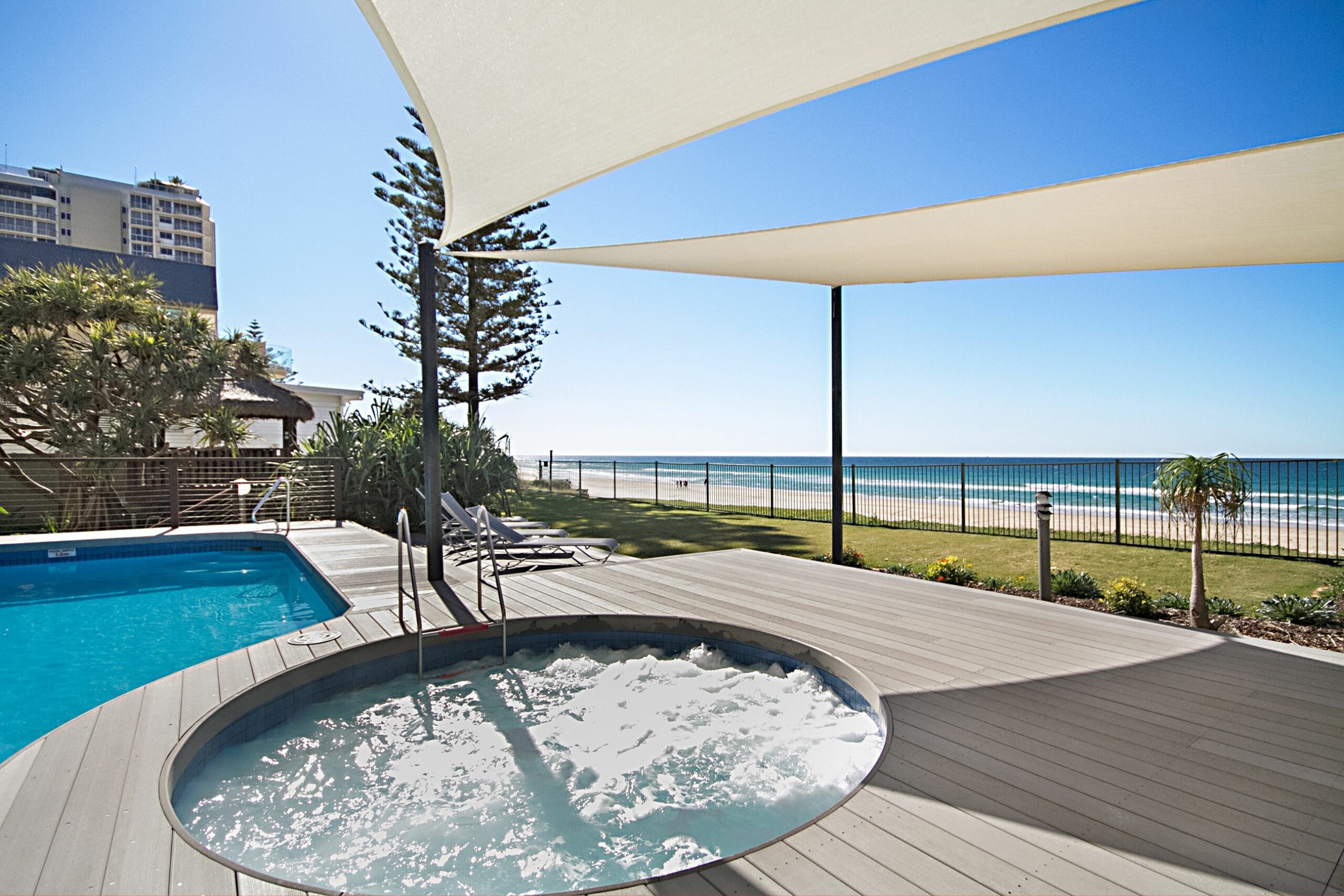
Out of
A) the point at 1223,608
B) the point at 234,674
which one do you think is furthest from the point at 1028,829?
the point at 1223,608

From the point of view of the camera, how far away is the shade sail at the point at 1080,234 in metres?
2.52

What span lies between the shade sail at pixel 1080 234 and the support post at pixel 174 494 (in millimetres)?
6345

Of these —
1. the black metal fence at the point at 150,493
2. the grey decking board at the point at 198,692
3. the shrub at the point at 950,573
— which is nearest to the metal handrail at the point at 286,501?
the black metal fence at the point at 150,493

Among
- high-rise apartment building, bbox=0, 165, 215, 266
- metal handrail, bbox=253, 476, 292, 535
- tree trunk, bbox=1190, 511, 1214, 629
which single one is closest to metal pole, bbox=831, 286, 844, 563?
tree trunk, bbox=1190, 511, 1214, 629

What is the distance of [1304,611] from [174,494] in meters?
10.9

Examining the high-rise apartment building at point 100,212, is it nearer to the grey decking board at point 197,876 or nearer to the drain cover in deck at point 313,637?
the drain cover in deck at point 313,637

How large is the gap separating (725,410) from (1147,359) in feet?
59.4

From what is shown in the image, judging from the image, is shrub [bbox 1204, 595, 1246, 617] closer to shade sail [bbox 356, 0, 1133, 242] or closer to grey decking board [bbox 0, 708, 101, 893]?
shade sail [bbox 356, 0, 1133, 242]

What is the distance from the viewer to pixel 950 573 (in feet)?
16.5

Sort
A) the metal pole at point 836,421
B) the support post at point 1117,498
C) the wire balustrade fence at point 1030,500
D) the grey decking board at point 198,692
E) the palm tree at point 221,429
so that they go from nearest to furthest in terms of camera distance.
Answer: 1. the grey decking board at point 198,692
2. the metal pole at point 836,421
3. the wire balustrade fence at point 1030,500
4. the support post at point 1117,498
5. the palm tree at point 221,429

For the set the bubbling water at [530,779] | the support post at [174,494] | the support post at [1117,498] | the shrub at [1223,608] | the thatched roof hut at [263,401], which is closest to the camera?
the bubbling water at [530,779]

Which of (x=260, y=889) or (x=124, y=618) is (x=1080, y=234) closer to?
(x=260, y=889)

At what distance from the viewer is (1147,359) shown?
2331 centimetres

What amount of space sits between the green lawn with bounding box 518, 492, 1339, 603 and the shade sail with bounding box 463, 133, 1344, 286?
8.43 feet
